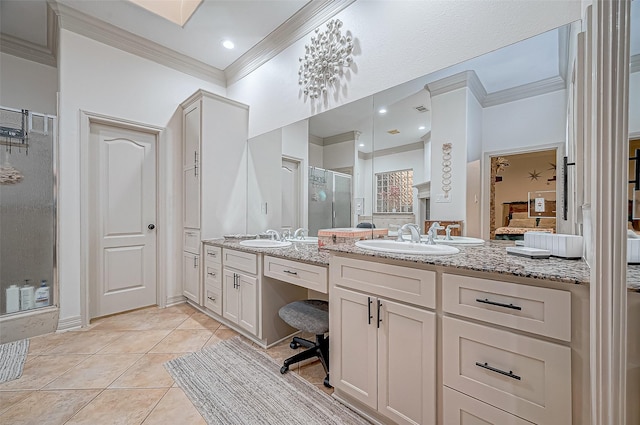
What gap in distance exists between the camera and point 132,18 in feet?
8.73

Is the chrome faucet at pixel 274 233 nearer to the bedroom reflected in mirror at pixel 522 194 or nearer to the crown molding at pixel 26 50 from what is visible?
the bedroom reflected in mirror at pixel 522 194

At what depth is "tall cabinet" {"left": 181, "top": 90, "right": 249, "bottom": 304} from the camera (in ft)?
9.66

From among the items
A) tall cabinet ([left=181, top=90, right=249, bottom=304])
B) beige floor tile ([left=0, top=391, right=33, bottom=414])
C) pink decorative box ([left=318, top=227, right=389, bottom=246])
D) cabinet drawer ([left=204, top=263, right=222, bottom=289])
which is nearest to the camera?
beige floor tile ([left=0, top=391, right=33, bottom=414])

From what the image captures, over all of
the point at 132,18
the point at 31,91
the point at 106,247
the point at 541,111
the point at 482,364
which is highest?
the point at 132,18

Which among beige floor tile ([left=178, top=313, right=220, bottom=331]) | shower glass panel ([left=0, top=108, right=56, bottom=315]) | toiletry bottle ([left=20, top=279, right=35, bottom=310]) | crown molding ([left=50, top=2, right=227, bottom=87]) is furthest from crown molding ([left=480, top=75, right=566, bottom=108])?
toiletry bottle ([left=20, top=279, right=35, bottom=310])

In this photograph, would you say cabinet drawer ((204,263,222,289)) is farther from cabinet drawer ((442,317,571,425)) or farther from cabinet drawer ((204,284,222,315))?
cabinet drawer ((442,317,571,425))

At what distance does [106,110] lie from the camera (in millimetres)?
2768

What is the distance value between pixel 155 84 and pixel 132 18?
623 millimetres

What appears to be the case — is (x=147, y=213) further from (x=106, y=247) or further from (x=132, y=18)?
(x=132, y=18)

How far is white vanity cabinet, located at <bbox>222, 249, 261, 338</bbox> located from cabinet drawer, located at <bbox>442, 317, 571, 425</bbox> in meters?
1.50

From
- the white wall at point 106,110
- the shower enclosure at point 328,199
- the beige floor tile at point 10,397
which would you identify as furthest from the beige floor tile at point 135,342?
the shower enclosure at point 328,199

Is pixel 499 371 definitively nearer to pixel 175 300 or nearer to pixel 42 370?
pixel 42 370

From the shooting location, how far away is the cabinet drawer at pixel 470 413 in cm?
99

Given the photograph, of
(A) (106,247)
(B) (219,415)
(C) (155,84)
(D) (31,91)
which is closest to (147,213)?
(A) (106,247)
